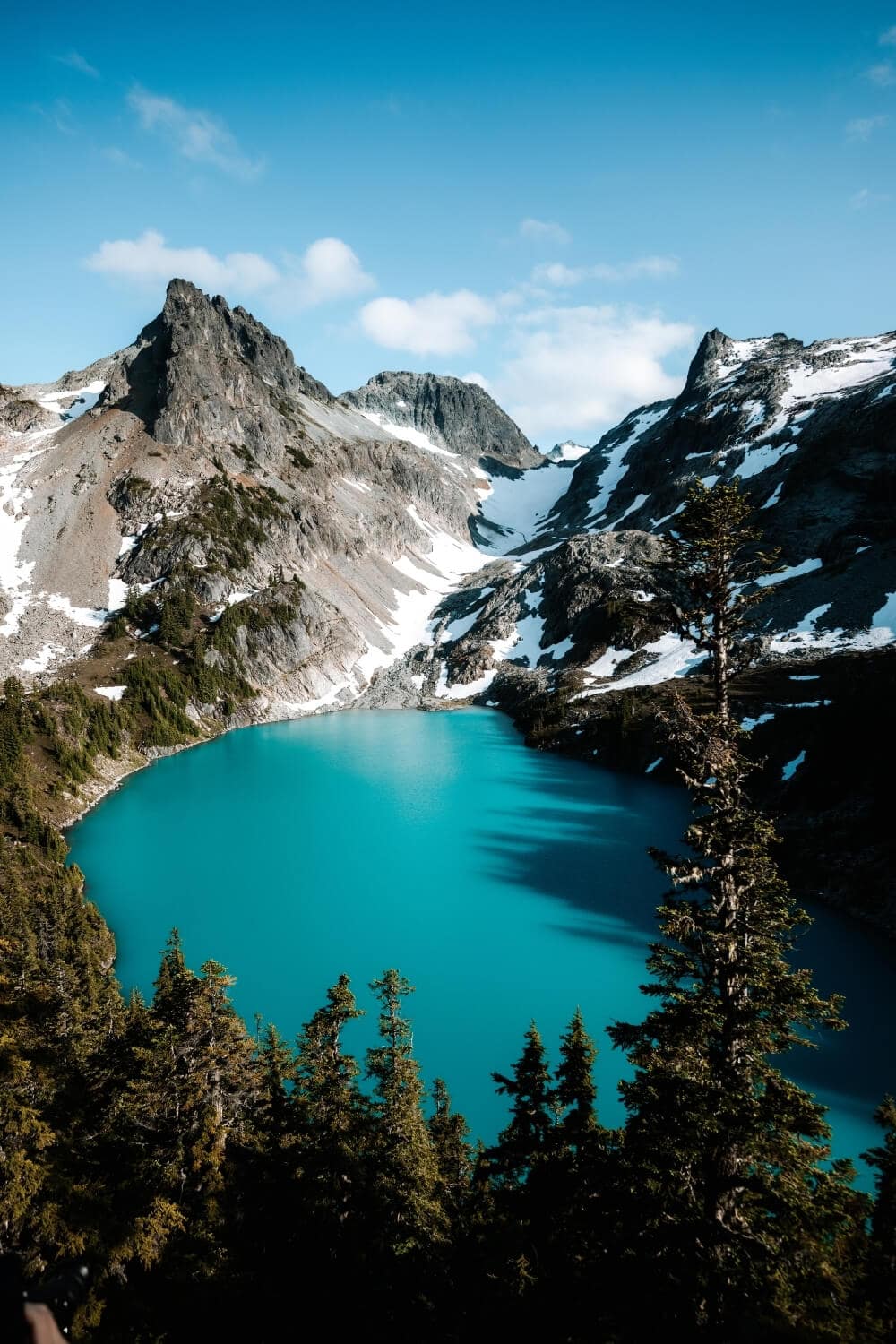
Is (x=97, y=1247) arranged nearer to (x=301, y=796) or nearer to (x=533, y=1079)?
(x=533, y=1079)

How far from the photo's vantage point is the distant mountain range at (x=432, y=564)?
212 ft

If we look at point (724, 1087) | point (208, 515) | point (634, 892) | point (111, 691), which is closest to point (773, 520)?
point (634, 892)

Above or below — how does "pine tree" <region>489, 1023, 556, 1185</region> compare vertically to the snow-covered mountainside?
below

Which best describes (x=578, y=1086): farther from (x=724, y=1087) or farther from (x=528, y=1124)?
(x=724, y=1087)

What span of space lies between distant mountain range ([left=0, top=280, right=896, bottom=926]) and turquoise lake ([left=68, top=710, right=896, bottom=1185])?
11.7 m

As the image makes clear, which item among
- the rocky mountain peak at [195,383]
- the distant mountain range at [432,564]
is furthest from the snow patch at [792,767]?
the rocky mountain peak at [195,383]

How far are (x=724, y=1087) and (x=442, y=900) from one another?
115ft

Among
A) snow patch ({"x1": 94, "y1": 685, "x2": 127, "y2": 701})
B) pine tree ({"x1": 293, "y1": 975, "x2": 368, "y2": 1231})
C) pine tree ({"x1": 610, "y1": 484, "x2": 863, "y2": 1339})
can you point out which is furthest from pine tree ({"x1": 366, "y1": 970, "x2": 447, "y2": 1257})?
snow patch ({"x1": 94, "y1": 685, "x2": 127, "y2": 701})

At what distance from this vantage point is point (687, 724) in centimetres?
1066

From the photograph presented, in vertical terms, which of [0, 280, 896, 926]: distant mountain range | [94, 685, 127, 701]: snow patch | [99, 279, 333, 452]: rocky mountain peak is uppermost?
[99, 279, 333, 452]: rocky mountain peak

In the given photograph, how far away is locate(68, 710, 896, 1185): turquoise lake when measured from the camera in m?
29.5

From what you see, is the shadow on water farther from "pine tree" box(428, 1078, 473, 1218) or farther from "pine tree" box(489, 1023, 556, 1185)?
"pine tree" box(428, 1078, 473, 1218)

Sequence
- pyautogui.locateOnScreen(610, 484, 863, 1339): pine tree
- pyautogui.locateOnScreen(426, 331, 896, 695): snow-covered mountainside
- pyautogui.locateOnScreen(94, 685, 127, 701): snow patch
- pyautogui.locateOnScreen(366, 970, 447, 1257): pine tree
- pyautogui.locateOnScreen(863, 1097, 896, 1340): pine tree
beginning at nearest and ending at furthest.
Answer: pyautogui.locateOnScreen(610, 484, 863, 1339): pine tree
pyautogui.locateOnScreen(863, 1097, 896, 1340): pine tree
pyautogui.locateOnScreen(366, 970, 447, 1257): pine tree
pyautogui.locateOnScreen(426, 331, 896, 695): snow-covered mountainside
pyautogui.locateOnScreen(94, 685, 127, 701): snow patch

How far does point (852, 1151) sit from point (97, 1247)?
24073 mm
